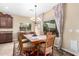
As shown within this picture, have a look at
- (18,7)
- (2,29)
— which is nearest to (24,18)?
(18,7)

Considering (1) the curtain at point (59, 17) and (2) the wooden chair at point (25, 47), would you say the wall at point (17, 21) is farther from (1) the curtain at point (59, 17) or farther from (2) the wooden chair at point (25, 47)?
(1) the curtain at point (59, 17)

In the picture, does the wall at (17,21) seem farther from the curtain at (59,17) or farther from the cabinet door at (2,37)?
the curtain at (59,17)

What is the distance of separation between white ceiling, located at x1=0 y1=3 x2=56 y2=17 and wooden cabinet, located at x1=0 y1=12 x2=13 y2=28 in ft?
0.28

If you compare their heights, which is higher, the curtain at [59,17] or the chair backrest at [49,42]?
the curtain at [59,17]

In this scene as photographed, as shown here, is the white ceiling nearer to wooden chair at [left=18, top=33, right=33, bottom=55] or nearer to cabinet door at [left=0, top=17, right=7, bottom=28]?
cabinet door at [left=0, top=17, right=7, bottom=28]

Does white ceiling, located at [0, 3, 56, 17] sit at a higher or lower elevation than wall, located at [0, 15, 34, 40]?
higher

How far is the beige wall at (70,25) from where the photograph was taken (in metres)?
1.93

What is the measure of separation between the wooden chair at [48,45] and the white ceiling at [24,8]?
17.6 inches

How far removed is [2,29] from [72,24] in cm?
121

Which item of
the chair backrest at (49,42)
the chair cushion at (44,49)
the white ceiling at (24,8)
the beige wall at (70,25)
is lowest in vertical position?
the chair cushion at (44,49)

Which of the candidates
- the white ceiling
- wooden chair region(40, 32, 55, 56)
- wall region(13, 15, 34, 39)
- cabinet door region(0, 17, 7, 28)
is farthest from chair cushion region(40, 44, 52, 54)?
cabinet door region(0, 17, 7, 28)

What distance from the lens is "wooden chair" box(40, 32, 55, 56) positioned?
196cm

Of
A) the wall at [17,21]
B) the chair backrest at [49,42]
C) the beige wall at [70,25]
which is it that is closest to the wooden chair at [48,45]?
the chair backrest at [49,42]

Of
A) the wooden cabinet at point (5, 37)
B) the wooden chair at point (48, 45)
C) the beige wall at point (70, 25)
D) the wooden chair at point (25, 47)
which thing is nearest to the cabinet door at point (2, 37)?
the wooden cabinet at point (5, 37)
